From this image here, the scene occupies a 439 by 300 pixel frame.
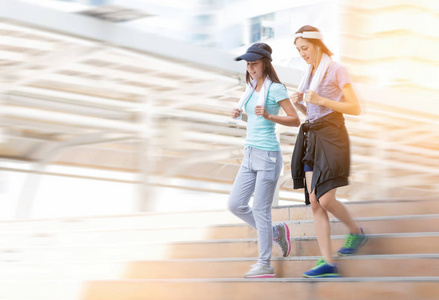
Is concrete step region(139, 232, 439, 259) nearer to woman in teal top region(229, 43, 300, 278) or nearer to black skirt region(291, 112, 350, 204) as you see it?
woman in teal top region(229, 43, 300, 278)

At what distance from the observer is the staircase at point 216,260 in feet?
13.4

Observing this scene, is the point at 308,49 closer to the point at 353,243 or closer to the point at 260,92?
the point at 260,92

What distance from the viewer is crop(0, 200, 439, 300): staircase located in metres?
4.08

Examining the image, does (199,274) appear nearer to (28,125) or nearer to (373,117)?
(373,117)

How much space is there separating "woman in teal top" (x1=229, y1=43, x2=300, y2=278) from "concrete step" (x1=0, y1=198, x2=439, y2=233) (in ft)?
3.86

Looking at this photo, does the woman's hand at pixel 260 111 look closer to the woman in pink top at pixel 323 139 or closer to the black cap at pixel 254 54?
the woman in pink top at pixel 323 139

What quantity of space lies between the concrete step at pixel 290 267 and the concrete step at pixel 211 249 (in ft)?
0.89

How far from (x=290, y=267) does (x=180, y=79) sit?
348 inches

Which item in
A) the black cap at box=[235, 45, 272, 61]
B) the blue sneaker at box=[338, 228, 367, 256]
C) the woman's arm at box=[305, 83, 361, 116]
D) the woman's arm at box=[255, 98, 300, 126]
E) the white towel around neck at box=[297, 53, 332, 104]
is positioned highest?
the black cap at box=[235, 45, 272, 61]

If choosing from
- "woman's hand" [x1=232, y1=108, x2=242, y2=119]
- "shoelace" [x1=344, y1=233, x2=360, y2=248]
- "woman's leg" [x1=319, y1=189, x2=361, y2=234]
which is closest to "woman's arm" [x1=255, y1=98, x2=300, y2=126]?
"woman's hand" [x1=232, y1=108, x2=242, y2=119]

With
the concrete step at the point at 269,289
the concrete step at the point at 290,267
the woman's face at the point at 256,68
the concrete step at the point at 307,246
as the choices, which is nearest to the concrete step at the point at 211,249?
the concrete step at the point at 307,246

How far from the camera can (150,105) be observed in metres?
14.7

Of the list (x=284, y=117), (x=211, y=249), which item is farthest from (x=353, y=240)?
(x=211, y=249)

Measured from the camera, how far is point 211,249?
5.61m
